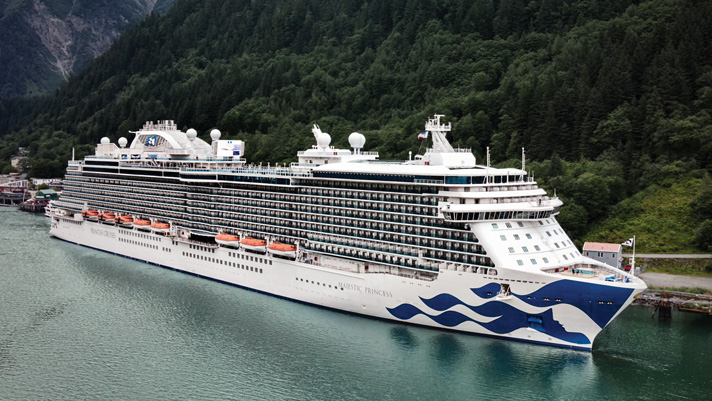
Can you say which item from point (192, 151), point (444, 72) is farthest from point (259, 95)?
point (192, 151)

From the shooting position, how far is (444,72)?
80938 millimetres

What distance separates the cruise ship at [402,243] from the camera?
30719 millimetres

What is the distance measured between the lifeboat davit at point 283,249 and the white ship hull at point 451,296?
0.42 metres

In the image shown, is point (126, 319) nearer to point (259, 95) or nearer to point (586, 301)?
point (586, 301)

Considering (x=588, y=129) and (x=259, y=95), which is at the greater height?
(x=259, y=95)

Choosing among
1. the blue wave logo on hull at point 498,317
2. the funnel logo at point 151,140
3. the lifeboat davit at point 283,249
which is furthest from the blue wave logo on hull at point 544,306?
the funnel logo at point 151,140

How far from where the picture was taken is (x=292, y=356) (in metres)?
31.5

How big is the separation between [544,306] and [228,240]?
67.9 feet

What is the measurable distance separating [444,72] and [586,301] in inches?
2157

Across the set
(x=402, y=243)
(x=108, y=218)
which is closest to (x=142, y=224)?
(x=108, y=218)

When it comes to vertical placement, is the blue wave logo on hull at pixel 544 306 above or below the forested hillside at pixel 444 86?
below

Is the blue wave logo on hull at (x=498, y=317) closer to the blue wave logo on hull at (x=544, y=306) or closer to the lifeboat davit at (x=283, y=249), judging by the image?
the blue wave logo on hull at (x=544, y=306)

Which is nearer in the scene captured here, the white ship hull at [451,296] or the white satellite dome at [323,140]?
the white ship hull at [451,296]

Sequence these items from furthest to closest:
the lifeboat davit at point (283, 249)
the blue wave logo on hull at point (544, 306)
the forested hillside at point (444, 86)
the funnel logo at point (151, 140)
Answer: the funnel logo at point (151, 140), the forested hillside at point (444, 86), the lifeboat davit at point (283, 249), the blue wave logo on hull at point (544, 306)
